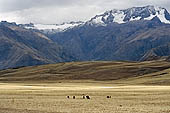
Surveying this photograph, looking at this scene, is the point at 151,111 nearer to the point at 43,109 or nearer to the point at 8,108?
the point at 43,109

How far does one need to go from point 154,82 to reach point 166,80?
253 inches

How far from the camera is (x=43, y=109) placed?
4819 cm

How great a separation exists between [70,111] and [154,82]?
115399 mm

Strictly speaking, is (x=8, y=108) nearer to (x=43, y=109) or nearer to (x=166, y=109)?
(x=43, y=109)

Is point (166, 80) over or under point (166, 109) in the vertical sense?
over

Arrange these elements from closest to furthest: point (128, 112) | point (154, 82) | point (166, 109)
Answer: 1. point (128, 112)
2. point (166, 109)
3. point (154, 82)

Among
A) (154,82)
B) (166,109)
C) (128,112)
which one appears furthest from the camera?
(154,82)

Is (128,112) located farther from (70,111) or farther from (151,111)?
(70,111)

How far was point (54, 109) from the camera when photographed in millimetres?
48031

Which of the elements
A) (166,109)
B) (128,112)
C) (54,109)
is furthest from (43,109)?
(166,109)

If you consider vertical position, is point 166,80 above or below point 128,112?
above

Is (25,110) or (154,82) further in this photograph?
(154,82)

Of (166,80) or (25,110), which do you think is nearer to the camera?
(25,110)

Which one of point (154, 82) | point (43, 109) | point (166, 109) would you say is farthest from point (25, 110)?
point (154, 82)
